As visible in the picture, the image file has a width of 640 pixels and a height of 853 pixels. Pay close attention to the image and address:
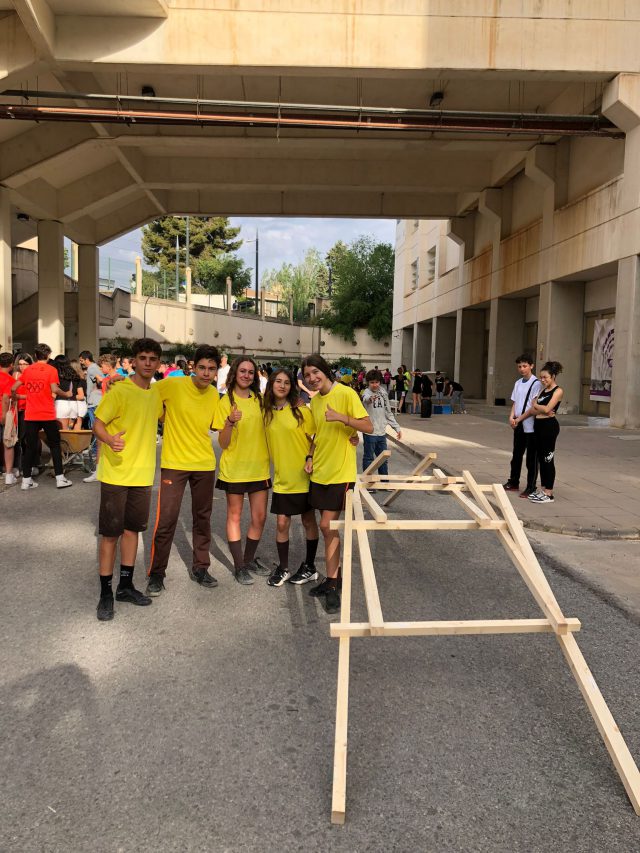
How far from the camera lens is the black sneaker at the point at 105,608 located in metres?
4.39

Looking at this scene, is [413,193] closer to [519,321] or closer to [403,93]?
[519,321]

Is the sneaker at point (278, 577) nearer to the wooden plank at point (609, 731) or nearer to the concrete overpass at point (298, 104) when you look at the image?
the wooden plank at point (609, 731)

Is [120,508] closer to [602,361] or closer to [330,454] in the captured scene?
[330,454]

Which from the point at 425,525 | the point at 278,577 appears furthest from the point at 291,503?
the point at 425,525

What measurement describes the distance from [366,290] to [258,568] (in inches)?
2364

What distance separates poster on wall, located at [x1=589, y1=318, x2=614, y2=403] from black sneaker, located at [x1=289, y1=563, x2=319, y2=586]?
18178mm

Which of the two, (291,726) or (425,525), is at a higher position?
(425,525)

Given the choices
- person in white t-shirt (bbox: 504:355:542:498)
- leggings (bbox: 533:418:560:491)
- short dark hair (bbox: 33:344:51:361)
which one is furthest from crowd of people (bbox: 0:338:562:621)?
short dark hair (bbox: 33:344:51:361)

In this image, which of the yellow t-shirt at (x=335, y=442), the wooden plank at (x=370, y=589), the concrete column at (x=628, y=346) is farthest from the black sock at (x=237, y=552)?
the concrete column at (x=628, y=346)

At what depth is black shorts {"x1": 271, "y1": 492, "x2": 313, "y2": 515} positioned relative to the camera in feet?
16.2

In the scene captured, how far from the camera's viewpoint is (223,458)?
516 cm

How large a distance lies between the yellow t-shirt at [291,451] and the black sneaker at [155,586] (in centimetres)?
114

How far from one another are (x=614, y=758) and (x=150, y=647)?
2620mm

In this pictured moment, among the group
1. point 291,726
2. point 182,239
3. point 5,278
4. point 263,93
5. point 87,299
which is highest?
point 182,239
